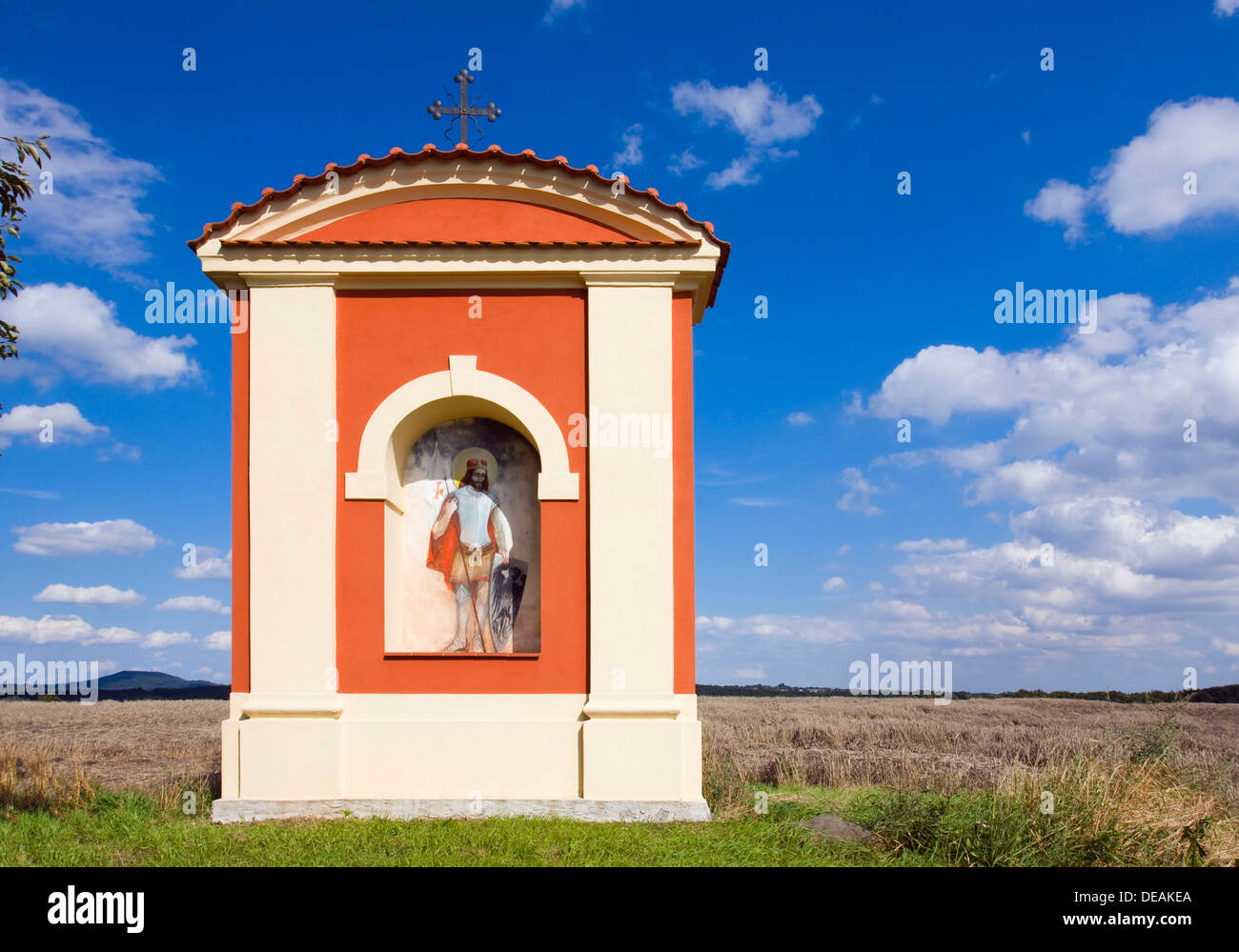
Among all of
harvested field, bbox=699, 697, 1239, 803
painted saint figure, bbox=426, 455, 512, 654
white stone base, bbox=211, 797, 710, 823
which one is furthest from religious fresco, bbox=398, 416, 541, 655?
harvested field, bbox=699, 697, 1239, 803

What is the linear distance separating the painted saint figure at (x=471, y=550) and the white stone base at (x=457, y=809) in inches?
66.6

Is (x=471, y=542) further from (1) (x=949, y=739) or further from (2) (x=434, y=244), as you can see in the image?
(1) (x=949, y=739)

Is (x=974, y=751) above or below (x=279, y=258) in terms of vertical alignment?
below

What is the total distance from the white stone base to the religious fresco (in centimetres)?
163

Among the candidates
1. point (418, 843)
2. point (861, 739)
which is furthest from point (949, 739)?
point (418, 843)

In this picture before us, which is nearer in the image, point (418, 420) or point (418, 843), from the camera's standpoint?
point (418, 843)

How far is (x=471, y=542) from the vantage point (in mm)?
10555

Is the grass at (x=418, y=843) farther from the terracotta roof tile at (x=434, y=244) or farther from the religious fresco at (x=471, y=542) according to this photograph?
the terracotta roof tile at (x=434, y=244)

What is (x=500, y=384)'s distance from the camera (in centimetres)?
1009

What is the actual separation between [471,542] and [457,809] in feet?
9.32
